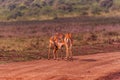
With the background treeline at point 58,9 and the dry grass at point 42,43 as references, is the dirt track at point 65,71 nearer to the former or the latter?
the dry grass at point 42,43

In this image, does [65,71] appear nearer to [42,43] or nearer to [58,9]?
[42,43]

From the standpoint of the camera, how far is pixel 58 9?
151m

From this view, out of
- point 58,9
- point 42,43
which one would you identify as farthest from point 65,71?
point 58,9

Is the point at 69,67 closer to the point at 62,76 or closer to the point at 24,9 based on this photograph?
the point at 62,76

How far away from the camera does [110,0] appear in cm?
16062

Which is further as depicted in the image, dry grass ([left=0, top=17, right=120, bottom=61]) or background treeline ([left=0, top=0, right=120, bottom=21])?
background treeline ([left=0, top=0, right=120, bottom=21])

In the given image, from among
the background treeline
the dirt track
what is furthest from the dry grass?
the background treeline

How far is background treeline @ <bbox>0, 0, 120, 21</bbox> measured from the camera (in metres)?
143

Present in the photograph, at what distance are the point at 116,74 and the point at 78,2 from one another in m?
148

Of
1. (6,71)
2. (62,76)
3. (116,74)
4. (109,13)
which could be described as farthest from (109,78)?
(109,13)

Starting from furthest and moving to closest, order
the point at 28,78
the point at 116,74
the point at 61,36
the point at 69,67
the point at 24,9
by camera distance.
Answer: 1. the point at 24,9
2. the point at 61,36
3. the point at 69,67
4. the point at 116,74
5. the point at 28,78

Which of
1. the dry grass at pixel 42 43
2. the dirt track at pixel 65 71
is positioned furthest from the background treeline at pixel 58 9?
the dirt track at pixel 65 71

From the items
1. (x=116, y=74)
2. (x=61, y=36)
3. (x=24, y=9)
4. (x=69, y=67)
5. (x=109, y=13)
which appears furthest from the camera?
(x=24, y=9)

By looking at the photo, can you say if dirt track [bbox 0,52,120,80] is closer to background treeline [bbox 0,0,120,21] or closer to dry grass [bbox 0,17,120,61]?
dry grass [bbox 0,17,120,61]
